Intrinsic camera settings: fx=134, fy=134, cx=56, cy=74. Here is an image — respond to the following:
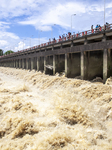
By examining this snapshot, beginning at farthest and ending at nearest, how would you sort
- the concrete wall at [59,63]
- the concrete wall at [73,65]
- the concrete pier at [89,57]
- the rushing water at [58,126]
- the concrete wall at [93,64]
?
the concrete wall at [59,63] → the concrete wall at [73,65] → the concrete wall at [93,64] → the concrete pier at [89,57] → the rushing water at [58,126]

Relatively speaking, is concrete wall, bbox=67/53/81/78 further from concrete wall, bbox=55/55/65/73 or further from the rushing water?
the rushing water

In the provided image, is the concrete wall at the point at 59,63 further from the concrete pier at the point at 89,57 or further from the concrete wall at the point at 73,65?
the concrete wall at the point at 73,65

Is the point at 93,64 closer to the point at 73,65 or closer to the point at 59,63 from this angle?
the point at 73,65

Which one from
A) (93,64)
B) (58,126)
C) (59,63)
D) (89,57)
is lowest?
(58,126)

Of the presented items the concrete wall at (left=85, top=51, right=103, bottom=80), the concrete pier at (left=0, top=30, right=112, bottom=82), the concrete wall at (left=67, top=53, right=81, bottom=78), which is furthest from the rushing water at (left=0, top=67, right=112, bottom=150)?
the concrete wall at (left=67, top=53, right=81, bottom=78)

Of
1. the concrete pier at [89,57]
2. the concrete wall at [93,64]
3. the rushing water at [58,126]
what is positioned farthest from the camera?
the concrete wall at [93,64]

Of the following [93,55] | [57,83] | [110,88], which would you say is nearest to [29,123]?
[110,88]

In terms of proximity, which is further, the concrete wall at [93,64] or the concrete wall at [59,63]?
the concrete wall at [59,63]

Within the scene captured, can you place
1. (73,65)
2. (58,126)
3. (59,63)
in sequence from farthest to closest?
(59,63) < (73,65) < (58,126)

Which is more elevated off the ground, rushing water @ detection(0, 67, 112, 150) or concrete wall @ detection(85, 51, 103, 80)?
concrete wall @ detection(85, 51, 103, 80)

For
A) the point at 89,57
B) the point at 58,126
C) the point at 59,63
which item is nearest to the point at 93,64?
the point at 89,57

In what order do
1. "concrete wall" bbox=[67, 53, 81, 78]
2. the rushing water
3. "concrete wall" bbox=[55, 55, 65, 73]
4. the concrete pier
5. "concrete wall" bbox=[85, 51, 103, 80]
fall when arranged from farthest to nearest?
"concrete wall" bbox=[55, 55, 65, 73] → "concrete wall" bbox=[67, 53, 81, 78] → "concrete wall" bbox=[85, 51, 103, 80] → the concrete pier → the rushing water

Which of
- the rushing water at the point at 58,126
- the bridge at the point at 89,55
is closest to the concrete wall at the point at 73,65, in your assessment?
the bridge at the point at 89,55

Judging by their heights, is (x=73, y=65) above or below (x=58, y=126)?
above
